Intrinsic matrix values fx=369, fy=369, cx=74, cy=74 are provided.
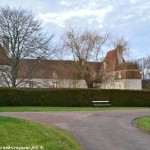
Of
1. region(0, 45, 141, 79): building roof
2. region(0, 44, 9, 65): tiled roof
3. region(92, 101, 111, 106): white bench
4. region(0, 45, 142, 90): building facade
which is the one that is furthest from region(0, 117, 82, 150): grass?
region(0, 44, 9, 65): tiled roof

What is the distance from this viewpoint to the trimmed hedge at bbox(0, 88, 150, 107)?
36.1 m

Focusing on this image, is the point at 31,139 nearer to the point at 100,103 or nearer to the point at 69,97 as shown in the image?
the point at 69,97

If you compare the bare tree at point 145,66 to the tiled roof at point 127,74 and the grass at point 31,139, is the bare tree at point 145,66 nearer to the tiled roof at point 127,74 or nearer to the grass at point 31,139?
the tiled roof at point 127,74

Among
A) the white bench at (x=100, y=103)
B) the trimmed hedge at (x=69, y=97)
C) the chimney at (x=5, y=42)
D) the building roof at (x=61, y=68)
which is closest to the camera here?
the trimmed hedge at (x=69, y=97)

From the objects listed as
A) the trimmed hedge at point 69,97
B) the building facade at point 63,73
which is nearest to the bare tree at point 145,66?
the building facade at point 63,73

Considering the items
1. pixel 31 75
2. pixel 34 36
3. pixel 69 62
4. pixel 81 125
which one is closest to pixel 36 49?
pixel 34 36

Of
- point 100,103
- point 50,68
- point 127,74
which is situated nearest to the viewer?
point 100,103

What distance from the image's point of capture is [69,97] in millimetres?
38094

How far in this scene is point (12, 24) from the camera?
43750mm

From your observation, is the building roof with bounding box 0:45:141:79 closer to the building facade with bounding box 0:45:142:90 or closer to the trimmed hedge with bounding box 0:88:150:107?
the building facade with bounding box 0:45:142:90

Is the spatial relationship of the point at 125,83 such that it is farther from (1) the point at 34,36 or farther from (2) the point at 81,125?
(2) the point at 81,125

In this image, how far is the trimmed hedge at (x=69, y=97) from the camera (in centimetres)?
3612

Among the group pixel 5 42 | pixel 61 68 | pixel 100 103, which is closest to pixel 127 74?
pixel 61 68

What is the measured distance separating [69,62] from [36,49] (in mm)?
13231
